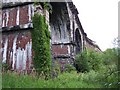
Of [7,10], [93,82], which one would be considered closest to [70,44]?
[7,10]

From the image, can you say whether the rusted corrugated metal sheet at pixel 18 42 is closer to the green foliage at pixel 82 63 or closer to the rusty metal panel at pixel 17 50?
the rusty metal panel at pixel 17 50

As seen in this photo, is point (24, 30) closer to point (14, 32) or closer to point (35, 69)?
point (14, 32)

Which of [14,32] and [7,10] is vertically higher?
[7,10]

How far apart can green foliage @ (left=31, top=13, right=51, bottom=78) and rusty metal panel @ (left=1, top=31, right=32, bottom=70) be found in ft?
1.08

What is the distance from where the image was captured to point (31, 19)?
11977 mm

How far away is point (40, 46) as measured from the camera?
449 inches

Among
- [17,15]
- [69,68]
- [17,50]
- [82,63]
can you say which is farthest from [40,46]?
[82,63]

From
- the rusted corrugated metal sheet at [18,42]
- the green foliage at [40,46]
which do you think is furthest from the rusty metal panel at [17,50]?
the green foliage at [40,46]

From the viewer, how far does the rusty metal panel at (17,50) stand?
11.7m

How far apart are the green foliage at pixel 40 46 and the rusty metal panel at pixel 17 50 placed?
0.33 meters

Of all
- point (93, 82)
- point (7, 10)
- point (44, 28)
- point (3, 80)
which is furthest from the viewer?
point (7, 10)

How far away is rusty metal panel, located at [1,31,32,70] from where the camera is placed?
460 inches

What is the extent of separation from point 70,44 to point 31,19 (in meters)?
7.16

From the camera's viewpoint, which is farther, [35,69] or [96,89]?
[35,69]
